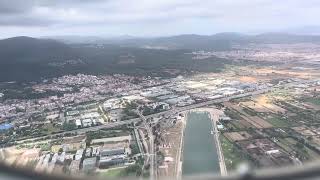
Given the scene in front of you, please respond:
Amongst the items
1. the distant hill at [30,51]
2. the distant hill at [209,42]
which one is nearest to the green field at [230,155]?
the distant hill at [30,51]

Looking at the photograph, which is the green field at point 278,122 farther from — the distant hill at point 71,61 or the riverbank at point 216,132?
the distant hill at point 71,61

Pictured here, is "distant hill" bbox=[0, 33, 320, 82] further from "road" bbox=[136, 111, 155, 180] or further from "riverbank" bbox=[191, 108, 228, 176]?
"road" bbox=[136, 111, 155, 180]

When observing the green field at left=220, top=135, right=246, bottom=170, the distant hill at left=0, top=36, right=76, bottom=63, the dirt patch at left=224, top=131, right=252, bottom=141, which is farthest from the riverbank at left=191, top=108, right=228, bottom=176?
the distant hill at left=0, top=36, right=76, bottom=63

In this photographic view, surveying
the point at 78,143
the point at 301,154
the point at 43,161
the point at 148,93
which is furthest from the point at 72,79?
the point at 301,154

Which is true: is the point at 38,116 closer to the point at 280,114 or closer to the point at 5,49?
the point at 280,114

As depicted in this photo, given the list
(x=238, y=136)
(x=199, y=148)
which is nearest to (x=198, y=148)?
(x=199, y=148)

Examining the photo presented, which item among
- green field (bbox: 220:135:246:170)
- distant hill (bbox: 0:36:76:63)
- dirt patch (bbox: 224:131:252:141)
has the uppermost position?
distant hill (bbox: 0:36:76:63)

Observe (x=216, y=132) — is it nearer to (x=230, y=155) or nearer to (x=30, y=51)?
(x=230, y=155)
